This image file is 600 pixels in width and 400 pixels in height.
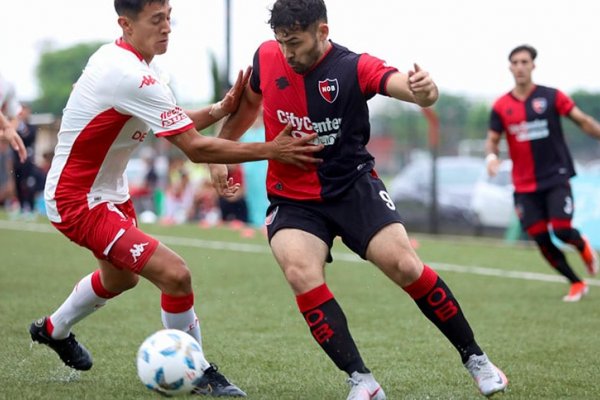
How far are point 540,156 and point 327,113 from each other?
536 cm

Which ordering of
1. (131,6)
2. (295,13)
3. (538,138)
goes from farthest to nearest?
(538,138)
(131,6)
(295,13)

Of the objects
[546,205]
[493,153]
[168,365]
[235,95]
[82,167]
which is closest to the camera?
[168,365]

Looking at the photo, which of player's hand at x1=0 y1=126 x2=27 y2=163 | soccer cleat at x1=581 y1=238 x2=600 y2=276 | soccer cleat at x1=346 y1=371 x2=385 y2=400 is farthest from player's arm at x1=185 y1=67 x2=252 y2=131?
soccer cleat at x1=581 y1=238 x2=600 y2=276

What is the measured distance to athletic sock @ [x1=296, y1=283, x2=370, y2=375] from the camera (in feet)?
16.4

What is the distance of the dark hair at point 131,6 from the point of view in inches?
212

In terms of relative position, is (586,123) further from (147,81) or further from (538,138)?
(147,81)

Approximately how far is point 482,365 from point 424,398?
364 mm

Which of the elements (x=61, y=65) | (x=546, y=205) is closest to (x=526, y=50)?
(x=546, y=205)

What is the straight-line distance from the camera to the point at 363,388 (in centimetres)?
491

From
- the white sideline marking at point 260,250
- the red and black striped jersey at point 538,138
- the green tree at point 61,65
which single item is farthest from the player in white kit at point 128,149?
the green tree at point 61,65

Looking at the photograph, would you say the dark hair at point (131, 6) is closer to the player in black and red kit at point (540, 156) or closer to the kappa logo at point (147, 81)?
the kappa logo at point (147, 81)

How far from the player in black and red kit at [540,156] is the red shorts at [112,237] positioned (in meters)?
5.53

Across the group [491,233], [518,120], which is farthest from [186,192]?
[518,120]

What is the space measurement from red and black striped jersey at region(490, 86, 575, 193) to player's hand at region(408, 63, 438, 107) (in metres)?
5.60
